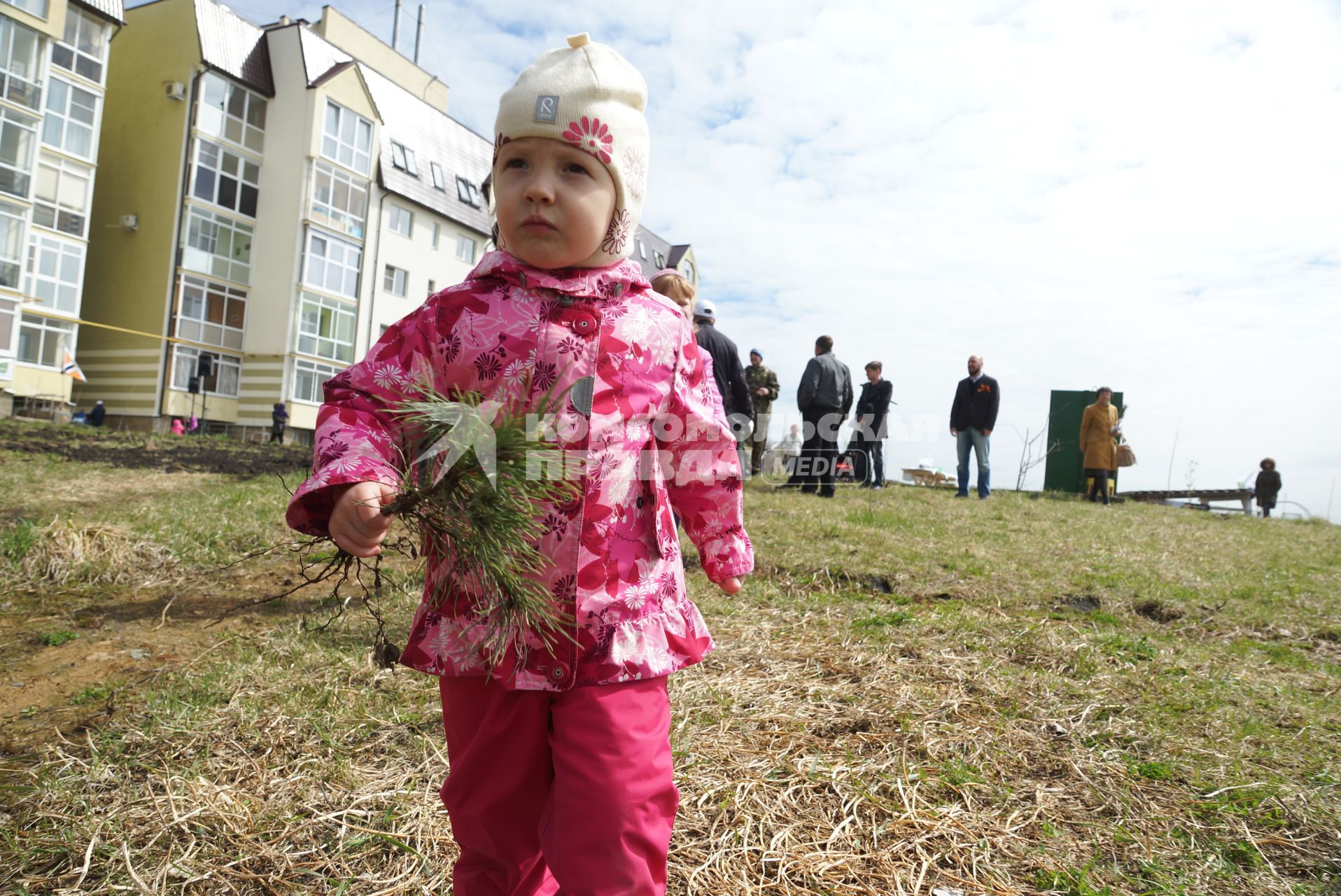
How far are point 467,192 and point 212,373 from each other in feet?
45.7

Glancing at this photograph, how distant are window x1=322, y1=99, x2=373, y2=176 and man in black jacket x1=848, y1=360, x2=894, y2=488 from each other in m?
22.9

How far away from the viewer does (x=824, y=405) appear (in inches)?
429

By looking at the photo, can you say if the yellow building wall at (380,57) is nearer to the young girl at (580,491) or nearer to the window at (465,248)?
the window at (465,248)

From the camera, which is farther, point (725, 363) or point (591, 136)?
point (725, 363)

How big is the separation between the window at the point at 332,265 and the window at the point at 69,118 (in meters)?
6.47

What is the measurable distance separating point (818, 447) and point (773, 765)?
8.86 meters

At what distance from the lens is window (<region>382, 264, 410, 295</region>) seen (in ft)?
105

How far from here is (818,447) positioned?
11.4m

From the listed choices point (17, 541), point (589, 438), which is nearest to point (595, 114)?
point (589, 438)

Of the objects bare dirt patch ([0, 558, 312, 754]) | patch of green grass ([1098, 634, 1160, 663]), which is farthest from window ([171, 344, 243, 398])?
patch of green grass ([1098, 634, 1160, 663])

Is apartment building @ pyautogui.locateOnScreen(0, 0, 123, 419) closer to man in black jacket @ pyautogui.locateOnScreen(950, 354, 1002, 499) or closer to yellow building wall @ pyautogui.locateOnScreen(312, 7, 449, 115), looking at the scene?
yellow building wall @ pyautogui.locateOnScreen(312, 7, 449, 115)

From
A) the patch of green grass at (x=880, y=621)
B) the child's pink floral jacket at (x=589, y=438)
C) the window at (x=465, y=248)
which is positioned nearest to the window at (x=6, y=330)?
the window at (x=465, y=248)

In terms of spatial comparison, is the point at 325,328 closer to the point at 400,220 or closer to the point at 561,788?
the point at 400,220

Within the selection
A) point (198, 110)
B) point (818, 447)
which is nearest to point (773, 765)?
point (818, 447)
